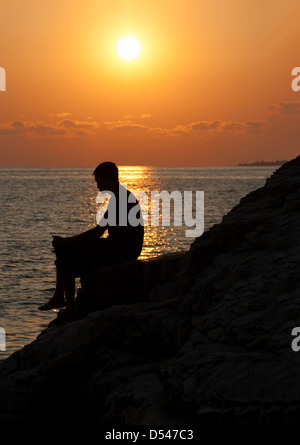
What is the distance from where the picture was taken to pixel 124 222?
26.9 feet

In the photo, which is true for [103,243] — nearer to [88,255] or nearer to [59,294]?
[88,255]

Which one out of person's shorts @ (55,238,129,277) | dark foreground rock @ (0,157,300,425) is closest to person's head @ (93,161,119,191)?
person's shorts @ (55,238,129,277)

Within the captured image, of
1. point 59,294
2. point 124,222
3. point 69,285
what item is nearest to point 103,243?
point 124,222

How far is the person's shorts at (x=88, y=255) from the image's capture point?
817cm

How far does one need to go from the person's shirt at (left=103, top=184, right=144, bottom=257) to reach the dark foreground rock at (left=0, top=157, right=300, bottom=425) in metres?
1.37

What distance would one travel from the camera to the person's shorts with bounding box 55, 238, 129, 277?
26.8 feet

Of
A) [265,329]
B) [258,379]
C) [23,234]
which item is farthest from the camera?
[23,234]

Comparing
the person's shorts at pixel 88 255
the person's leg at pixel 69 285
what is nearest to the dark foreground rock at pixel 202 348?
the person's leg at pixel 69 285

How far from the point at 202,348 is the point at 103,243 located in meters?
3.52

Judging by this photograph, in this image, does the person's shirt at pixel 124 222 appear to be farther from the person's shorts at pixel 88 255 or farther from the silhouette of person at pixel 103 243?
the person's shorts at pixel 88 255

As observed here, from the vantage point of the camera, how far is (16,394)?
6062 millimetres
